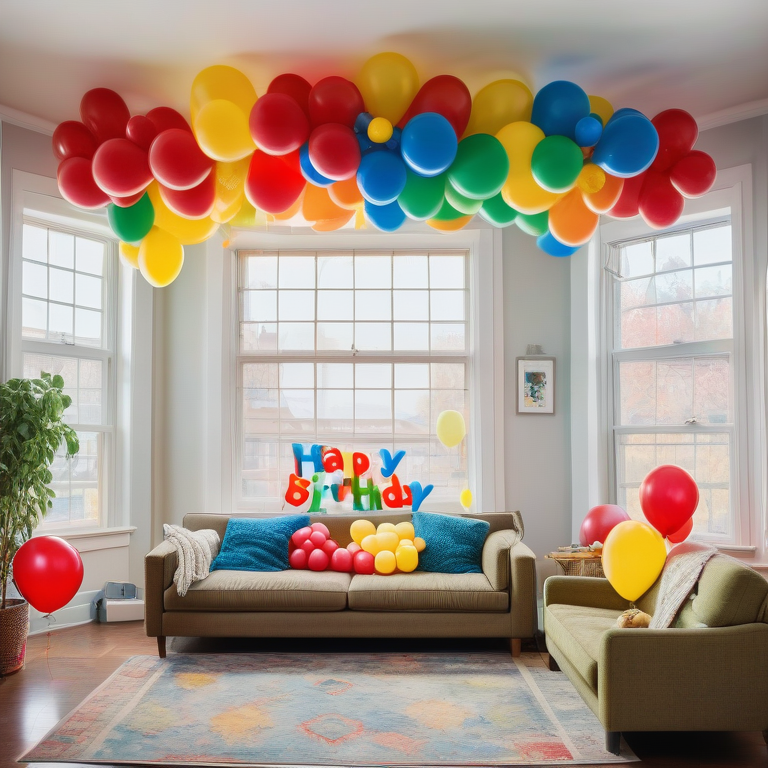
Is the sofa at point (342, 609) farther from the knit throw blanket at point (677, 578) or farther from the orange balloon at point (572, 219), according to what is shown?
the orange balloon at point (572, 219)

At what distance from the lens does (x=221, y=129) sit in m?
2.96

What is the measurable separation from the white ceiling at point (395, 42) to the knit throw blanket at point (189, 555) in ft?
7.86

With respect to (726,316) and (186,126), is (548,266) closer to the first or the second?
(726,316)

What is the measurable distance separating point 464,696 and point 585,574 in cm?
128

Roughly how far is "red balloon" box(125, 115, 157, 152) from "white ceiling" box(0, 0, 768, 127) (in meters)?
0.39

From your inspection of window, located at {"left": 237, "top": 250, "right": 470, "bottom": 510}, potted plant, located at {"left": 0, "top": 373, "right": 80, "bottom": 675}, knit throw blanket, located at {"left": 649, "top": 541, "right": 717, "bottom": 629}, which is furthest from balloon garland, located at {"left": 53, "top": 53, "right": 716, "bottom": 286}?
window, located at {"left": 237, "top": 250, "right": 470, "bottom": 510}

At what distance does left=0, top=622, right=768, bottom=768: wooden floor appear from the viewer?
105 inches

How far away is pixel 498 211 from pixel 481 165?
0.57 meters

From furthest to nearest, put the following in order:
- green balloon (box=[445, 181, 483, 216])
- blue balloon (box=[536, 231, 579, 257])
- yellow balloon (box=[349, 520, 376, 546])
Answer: yellow balloon (box=[349, 520, 376, 546]) → blue balloon (box=[536, 231, 579, 257]) → green balloon (box=[445, 181, 483, 216])

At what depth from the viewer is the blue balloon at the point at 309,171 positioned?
314 centimetres

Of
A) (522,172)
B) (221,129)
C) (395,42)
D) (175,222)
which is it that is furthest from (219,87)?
(522,172)

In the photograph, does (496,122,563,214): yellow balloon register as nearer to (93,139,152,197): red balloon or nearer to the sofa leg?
(93,139,152,197): red balloon

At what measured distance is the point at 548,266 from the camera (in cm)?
512

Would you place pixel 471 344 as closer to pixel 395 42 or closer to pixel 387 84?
pixel 395 42
